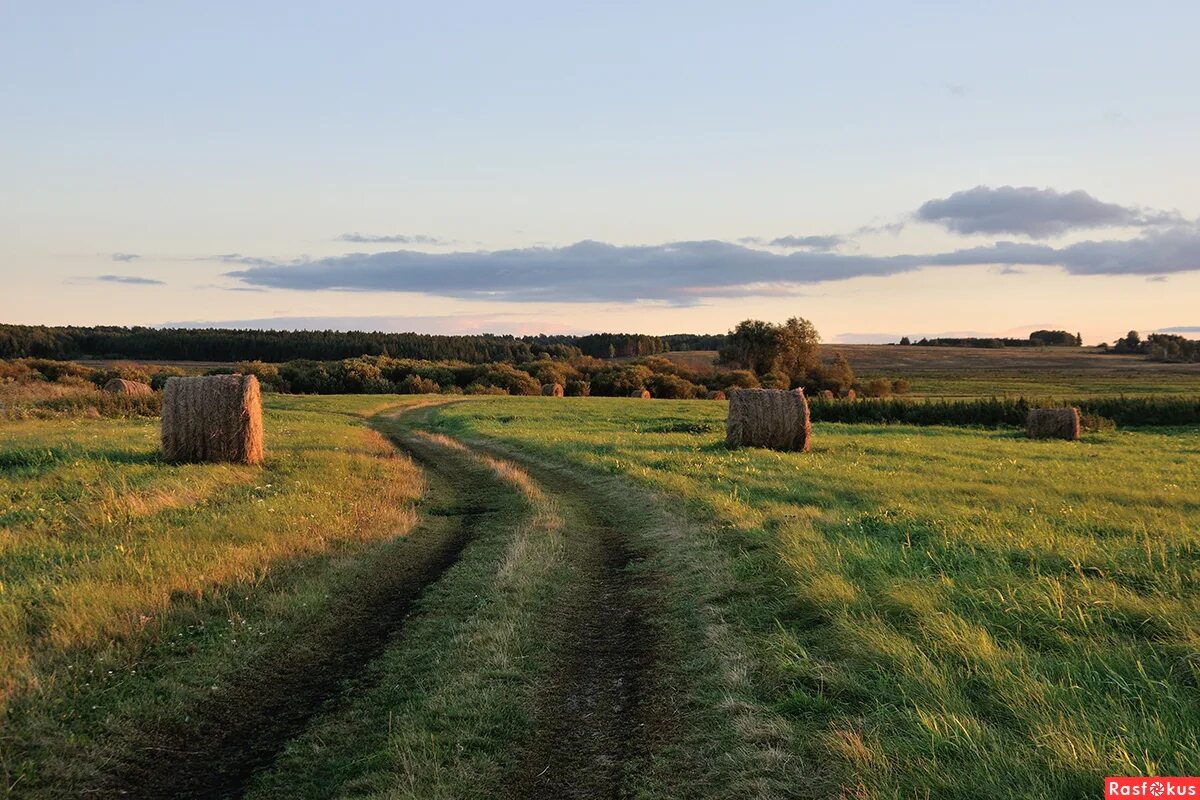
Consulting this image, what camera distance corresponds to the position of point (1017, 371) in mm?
124375

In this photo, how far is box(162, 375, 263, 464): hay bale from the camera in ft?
59.1

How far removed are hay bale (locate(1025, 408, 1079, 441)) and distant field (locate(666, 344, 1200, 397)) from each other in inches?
1879

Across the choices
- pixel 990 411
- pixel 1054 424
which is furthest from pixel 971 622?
pixel 990 411

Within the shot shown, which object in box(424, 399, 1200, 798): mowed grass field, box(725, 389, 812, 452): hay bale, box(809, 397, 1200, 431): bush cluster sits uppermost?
box(725, 389, 812, 452): hay bale

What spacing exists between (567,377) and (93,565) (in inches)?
3177

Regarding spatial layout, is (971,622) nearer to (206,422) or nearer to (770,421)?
(206,422)

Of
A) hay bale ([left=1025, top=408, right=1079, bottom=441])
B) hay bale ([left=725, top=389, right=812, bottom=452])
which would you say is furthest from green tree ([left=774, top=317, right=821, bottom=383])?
hay bale ([left=725, top=389, right=812, bottom=452])

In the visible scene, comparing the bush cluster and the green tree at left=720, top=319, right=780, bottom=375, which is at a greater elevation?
the green tree at left=720, top=319, right=780, bottom=375

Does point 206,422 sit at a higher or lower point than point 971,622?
higher

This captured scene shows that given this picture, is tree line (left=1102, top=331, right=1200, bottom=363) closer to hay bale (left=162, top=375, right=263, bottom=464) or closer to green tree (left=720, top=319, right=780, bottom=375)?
green tree (left=720, top=319, right=780, bottom=375)

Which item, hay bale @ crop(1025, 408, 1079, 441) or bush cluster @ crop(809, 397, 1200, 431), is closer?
hay bale @ crop(1025, 408, 1079, 441)

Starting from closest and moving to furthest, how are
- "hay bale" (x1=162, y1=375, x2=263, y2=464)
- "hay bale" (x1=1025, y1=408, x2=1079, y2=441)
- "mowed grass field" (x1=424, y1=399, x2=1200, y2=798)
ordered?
"mowed grass field" (x1=424, y1=399, x2=1200, y2=798), "hay bale" (x1=162, y1=375, x2=263, y2=464), "hay bale" (x1=1025, y1=408, x2=1079, y2=441)

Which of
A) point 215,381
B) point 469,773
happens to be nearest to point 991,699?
point 469,773

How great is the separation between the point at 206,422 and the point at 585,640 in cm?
1346
